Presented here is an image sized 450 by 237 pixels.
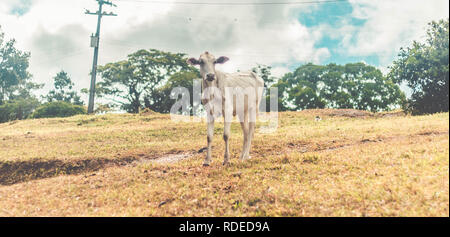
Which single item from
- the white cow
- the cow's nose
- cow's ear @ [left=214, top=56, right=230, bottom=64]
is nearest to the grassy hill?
the white cow

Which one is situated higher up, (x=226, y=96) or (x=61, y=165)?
(x=226, y=96)

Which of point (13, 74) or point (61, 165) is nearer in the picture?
point (61, 165)

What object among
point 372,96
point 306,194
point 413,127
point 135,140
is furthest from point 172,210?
point 372,96

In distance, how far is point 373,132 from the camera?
9.94 metres

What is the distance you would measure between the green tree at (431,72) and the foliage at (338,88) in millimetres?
12691

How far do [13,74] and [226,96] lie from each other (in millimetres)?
19630

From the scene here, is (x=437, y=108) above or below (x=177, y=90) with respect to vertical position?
below

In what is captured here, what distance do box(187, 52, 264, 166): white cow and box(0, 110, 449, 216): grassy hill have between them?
0.80 metres

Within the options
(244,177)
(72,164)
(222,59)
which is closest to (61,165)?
(72,164)

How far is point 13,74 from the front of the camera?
21.2m

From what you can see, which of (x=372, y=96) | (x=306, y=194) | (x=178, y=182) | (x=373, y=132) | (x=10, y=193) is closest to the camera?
(x=306, y=194)

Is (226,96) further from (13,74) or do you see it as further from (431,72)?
(13,74)

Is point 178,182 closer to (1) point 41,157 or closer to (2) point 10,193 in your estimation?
(2) point 10,193

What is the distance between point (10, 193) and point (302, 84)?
18.8m
